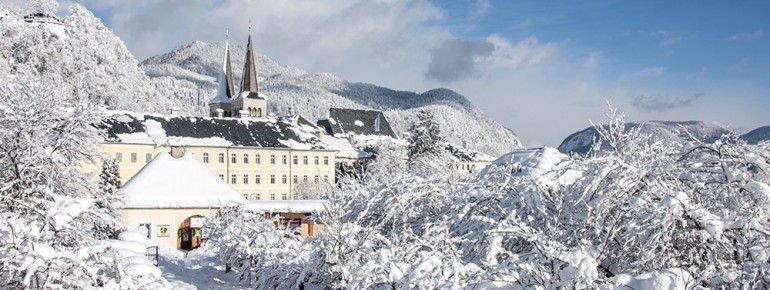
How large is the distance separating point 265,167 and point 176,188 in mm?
26032

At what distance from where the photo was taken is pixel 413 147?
61.2 m

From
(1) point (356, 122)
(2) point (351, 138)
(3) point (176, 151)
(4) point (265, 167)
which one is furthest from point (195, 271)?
(1) point (356, 122)

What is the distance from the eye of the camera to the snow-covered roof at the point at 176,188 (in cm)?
3331

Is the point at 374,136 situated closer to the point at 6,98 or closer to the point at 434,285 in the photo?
the point at 6,98

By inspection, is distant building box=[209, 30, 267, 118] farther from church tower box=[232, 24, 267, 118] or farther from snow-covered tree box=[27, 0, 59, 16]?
snow-covered tree box=[27, 0, 59, 16]

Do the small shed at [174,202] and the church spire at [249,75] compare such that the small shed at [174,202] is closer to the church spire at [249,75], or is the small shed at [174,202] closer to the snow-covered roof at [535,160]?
the snow-covered roof at [535,160]

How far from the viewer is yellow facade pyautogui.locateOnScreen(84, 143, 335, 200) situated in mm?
58094

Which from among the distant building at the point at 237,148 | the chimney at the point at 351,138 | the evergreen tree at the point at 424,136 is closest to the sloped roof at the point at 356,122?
the chimney at the point at 351,138

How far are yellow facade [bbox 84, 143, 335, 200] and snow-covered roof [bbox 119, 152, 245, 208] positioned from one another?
2060 centimetres

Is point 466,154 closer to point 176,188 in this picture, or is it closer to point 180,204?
point 176,188

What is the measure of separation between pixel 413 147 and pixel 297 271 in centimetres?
4692

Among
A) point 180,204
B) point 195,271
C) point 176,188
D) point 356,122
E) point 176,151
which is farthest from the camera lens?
point 356,122

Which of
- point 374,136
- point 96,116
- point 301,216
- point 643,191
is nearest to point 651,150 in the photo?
point 643,191

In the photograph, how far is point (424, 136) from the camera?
60.6 m
